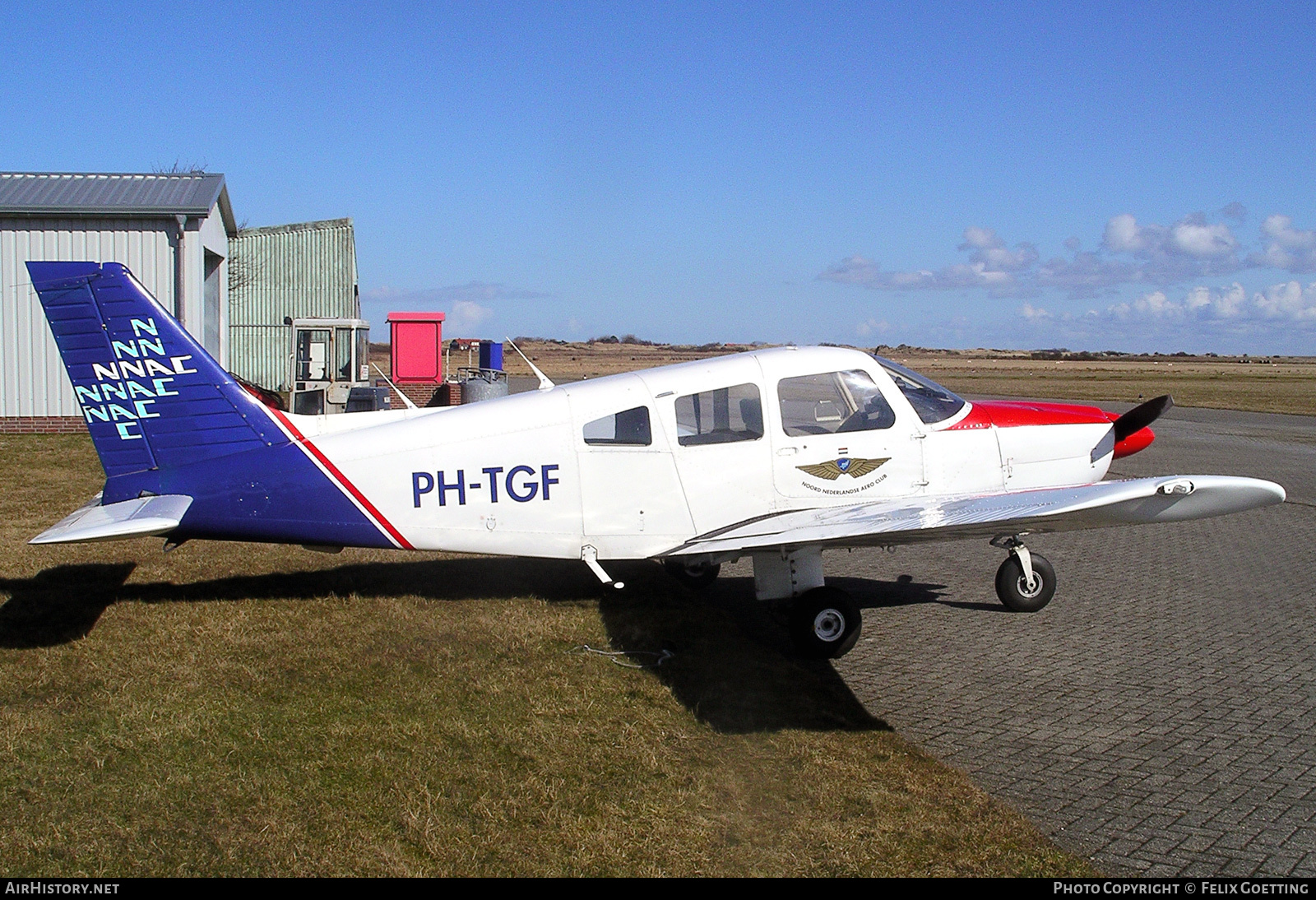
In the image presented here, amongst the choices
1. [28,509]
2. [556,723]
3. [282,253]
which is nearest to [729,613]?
[556,723]

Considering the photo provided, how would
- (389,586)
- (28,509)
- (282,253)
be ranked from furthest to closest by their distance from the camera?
1. (282,253)
2. (28,509)
3. (389,586)

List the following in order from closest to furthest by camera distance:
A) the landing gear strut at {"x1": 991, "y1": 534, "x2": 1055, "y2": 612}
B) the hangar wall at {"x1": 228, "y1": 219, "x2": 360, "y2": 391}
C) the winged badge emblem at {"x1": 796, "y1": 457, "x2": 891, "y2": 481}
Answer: the winged badge emblem at {"x1": 796, "y1": 457, "x2": 891, "y2": 481}
the landing gear strut at {"x1": 991, "y1": 534, "x2": 1055, "y2": 612}
the hangar wall at {"x1": 228, "y1": 219, "x2": 360, "y2": 391}

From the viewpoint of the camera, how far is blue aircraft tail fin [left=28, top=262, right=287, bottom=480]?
6762mm

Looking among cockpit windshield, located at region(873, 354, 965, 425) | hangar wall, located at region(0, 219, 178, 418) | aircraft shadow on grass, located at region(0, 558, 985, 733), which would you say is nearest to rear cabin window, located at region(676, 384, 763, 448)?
cockpit windshield, located at region(873, 354, 965, 425)

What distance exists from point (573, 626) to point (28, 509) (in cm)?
826

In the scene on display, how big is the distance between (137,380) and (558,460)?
9.83ft

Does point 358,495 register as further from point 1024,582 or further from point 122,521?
point 1024,582

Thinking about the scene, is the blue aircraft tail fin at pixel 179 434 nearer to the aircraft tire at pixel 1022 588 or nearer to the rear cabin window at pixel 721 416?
the rear cabin window at pixel 721 416

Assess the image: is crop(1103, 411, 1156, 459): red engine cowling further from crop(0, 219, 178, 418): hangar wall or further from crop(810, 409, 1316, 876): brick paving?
crop(0, 219, 178, 418): hangar wall

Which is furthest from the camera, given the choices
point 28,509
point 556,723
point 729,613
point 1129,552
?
point 28,509

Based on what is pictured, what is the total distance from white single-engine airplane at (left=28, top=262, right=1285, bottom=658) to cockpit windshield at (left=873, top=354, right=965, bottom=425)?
28mm

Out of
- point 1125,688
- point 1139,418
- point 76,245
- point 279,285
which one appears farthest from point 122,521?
point 279,285

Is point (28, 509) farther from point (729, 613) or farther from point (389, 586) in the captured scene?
point (729, 613)

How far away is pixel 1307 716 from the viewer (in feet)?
18.6
